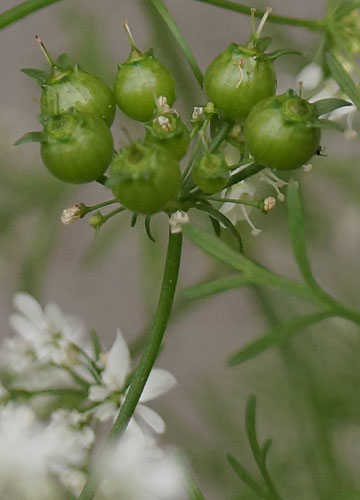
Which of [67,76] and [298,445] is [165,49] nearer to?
[67,76]

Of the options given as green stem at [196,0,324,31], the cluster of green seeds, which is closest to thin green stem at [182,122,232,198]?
the cluster of green seeds

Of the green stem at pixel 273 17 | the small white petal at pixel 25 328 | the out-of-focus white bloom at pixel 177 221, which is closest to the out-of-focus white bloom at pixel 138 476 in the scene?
the small white petal at pixel 25 328

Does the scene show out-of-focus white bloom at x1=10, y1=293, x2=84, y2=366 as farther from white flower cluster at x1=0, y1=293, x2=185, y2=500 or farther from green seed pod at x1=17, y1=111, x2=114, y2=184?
green seed pod at x1=17, y1=111, x2=114, y2=184

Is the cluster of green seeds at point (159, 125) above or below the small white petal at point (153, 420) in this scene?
above

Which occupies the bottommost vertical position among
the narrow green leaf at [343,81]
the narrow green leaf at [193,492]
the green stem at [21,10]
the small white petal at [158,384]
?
the narrow green leaf at [193,492]

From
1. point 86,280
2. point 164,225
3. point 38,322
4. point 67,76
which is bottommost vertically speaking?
point 86,280

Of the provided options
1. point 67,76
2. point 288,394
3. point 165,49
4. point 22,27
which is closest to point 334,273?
point 288,394

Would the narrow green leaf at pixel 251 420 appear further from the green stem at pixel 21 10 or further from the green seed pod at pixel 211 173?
the green stem at pixel 21 10
